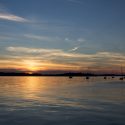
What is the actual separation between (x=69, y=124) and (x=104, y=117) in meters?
4.28

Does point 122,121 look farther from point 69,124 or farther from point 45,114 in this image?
point 45,114

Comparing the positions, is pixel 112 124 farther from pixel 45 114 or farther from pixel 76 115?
pixel 45 114

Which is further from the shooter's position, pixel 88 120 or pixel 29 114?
pixel 29 114

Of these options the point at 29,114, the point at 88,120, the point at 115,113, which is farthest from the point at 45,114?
the point at 115,113

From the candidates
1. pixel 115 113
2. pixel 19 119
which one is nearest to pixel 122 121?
pixel 115 113

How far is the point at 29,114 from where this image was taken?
947 inches

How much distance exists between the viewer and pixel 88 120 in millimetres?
21531

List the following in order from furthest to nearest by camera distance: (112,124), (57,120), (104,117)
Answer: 1. (104,117)
2. (57,120)
3. (112,124)

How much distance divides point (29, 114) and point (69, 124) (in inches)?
222

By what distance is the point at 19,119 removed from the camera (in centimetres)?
2172

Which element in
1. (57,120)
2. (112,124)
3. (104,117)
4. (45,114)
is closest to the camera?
(112,124)

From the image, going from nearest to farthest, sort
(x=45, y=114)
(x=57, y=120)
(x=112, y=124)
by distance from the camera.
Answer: (x=112, y=124) < (x=57, y=120) < (x=45, y=114)

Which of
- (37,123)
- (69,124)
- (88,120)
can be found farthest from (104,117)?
(37,123)

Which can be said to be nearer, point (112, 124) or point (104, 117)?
point (112, 124)
